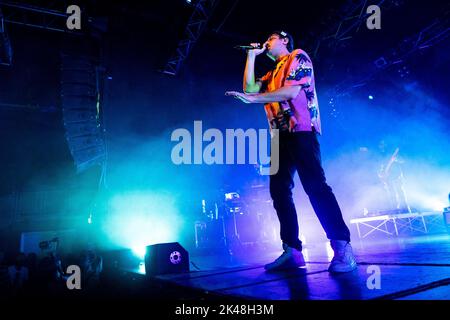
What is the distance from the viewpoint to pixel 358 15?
6.28m

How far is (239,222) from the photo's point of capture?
8.38 meters

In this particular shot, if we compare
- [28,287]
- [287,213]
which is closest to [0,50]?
[28,287]

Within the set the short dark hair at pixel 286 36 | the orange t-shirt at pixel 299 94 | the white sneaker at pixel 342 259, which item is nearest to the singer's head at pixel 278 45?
the short dark hair at pixel 286 36

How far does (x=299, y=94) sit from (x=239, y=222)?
661 cm

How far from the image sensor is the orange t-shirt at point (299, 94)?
2162 millimetres

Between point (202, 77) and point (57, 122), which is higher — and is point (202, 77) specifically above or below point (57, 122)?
above

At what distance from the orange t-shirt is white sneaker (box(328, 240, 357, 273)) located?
87 cm

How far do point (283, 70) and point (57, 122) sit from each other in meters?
8.71

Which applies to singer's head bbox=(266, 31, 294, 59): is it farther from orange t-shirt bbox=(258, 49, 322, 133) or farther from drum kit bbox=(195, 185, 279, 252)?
drum kit bbox=(195, 185, 279, 252)

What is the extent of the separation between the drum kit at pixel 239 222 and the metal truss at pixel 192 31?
4.07 m

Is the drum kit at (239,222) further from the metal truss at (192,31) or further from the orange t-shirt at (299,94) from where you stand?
the orange t-shirt at (299,94)

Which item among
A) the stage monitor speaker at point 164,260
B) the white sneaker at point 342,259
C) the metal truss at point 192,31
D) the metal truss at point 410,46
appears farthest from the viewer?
the metal truss at point 410,46
